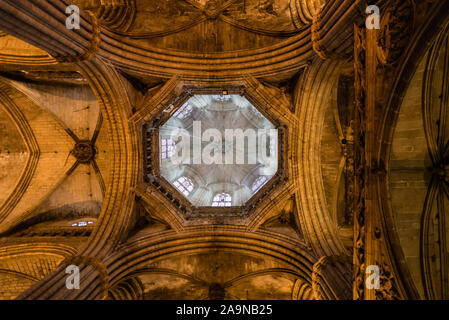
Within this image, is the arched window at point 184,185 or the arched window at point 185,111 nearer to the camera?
the arched window at point 184,185

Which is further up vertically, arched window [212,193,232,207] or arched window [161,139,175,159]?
arched window [161,139,175,159]

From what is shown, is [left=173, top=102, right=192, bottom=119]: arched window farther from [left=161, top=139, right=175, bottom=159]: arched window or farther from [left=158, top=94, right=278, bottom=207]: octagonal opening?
[left=161, top=139, right=175, bottom=159]: arched window

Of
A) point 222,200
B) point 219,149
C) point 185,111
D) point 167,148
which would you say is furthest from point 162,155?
point 219,149

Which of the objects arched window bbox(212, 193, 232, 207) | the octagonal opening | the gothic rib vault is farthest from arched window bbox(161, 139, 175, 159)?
arched window bbox(212, 193, 232, 207)

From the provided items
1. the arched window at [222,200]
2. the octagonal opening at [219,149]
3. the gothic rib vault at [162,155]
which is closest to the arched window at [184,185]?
the octagonal opening at [219,149]

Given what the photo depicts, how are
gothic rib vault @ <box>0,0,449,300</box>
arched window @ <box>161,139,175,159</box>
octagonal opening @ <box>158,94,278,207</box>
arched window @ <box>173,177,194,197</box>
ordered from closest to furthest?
1. gothic rib vault @ <box>0,0,449,300</box>
2. arched window @ <box>161,139,175,159</box>
3. arched window @ <box>173,177,194,197</box>
4. octagonal opening @ <box>158,94,278,207</box>

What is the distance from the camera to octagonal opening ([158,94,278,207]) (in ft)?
56.7

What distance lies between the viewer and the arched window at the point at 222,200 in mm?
17359

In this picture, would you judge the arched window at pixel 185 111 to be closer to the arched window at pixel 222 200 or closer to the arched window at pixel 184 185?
the arched window at pixel 184 185

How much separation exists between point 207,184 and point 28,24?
46.9 ft

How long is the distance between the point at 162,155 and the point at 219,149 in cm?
664

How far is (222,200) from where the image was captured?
18.0 m

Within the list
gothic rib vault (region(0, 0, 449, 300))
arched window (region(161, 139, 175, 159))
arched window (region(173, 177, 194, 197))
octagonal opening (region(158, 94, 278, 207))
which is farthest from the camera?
octagonal opening (region(158, 94, 278, 207))

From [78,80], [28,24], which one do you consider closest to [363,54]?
[28,24]
